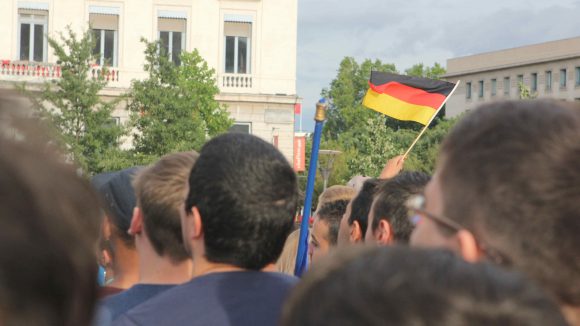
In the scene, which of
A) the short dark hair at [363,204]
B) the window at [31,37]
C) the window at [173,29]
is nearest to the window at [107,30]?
the window at [173,29]

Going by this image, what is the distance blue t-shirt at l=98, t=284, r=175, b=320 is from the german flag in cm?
536

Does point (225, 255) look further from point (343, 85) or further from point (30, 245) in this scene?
point (343, 85)

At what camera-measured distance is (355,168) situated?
150 ft

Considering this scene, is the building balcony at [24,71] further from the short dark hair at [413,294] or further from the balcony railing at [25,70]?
the short dark hair at [413,294]

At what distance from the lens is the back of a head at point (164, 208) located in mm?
3184

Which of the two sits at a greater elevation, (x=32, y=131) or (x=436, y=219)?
(x=32, y=131)

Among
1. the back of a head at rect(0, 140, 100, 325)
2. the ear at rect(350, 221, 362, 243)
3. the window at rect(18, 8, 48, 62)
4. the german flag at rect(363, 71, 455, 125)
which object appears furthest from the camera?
the window at rect(18, 8, 48, 62)

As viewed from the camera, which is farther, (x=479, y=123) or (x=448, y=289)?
(x=479, y=123)

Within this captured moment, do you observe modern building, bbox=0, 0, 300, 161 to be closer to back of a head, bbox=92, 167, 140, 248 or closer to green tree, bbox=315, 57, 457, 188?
green tree, bbox=315, 57, 457, 188

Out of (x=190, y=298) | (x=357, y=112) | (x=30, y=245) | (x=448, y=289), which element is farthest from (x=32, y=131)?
(x=357, y=112)

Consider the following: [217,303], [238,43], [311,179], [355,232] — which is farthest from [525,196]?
[238,43]

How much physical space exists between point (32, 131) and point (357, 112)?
69719 millimetres

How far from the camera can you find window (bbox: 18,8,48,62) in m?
35.9

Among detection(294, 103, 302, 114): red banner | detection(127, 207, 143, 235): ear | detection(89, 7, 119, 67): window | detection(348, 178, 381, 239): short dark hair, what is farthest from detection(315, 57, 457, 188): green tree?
detection(127, 207, 143, 235): ear
